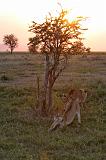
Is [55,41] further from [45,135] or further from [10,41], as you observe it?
[10,41]

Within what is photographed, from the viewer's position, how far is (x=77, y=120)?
16.2 m

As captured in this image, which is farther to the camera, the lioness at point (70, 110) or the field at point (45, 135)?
the lioness at point (70, 110)

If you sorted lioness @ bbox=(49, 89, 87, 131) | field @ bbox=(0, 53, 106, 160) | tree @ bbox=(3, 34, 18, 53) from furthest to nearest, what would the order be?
tree @ bbox=(3, 34, 18, 53)
lioness @ bbox=(49, 89, 87, 131)
field @ bbox=(0, 53, 106, 160)

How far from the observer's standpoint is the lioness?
14.9 meters

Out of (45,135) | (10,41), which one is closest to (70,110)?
(45,135)

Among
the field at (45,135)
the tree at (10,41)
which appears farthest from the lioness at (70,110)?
the tree at (10,41)

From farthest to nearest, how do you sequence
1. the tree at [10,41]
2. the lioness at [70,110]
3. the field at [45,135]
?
the tree at [10,41], the lioness at [70,110], the field at [45,135]

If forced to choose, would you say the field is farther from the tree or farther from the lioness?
the tree

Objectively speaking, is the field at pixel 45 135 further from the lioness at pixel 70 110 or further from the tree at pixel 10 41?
the tree at pixel 10 41

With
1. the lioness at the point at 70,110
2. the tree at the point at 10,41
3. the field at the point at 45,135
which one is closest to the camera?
the field at the point at 45,135

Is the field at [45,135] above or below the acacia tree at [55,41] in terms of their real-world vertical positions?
below

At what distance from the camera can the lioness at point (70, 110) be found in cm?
1486

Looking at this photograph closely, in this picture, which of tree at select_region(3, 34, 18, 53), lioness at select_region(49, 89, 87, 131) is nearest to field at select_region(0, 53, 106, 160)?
lioness at select_region(49, 89, 87, 131)

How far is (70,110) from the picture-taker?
15.5 metres
